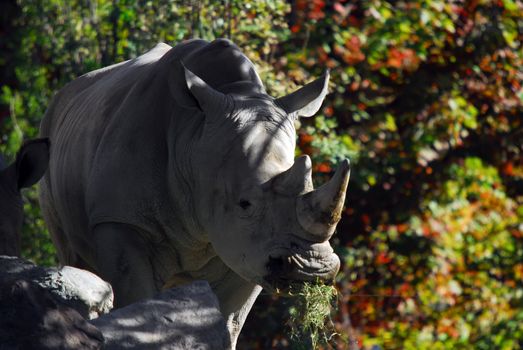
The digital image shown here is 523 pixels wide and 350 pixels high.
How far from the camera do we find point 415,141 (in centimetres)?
1155

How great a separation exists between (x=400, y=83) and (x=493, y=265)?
6.34 feet

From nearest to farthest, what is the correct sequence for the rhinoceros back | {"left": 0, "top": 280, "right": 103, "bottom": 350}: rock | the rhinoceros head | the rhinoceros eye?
{"left": 0, "top": 280, "right": 103, "bottom": 350}: rock → the rhinoceros head → the rhinoceros eye → the rhinoceros back

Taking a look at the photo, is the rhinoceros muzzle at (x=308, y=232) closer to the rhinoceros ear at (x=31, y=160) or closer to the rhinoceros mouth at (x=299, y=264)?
the rhinoceros mouth at (x=299, y=264)

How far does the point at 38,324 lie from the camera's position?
485 centimetres

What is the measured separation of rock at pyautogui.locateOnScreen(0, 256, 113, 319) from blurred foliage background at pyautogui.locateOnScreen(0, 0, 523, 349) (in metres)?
4.94

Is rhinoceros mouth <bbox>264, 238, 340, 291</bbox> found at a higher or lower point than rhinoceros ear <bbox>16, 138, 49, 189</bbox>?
lower

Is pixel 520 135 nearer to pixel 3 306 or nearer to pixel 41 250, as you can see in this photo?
pixel 41 250

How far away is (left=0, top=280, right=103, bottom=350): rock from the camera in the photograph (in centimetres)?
482

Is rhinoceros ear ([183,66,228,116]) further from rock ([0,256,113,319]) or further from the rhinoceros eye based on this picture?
rock ([0,256,113,319])

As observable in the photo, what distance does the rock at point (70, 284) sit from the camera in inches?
212

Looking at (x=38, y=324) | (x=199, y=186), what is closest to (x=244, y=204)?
(x=199, y=186)

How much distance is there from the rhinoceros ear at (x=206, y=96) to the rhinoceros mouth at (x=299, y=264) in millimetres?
853

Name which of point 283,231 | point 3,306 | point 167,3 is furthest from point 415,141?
point 3,306

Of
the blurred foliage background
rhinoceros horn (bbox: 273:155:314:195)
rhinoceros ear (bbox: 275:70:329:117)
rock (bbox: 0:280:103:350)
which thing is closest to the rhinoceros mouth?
rhinoceros horn (bbox: 273:155:314:195)
